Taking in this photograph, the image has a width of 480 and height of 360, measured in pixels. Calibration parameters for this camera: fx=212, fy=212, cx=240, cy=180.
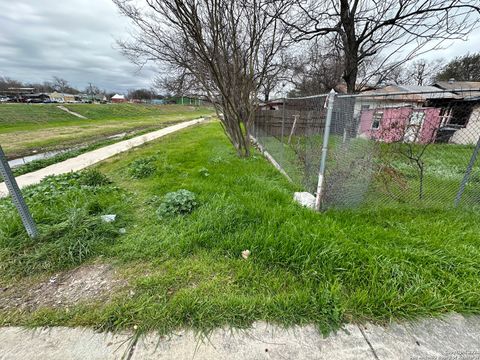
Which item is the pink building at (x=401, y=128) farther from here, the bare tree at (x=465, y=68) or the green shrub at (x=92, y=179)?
the bare tree at (x=465, y=68)

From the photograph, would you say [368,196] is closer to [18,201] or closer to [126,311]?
[126,311]

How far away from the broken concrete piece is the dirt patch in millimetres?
2583

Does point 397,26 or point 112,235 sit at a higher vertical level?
point 397,26

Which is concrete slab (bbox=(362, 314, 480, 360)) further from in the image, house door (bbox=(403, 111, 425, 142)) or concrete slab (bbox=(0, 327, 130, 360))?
house door (bbox=(403, 111, 425, 142))

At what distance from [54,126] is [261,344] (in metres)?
27.2

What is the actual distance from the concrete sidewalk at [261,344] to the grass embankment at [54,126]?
11.9 metres

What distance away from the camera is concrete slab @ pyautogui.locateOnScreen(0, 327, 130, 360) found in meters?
1.43

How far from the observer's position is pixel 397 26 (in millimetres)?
8688

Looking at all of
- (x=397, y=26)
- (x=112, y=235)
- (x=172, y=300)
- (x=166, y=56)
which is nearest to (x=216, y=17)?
(x=166, y=56)

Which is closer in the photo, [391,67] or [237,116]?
[237,116]

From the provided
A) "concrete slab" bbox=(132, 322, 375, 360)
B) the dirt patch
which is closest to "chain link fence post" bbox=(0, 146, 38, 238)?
the dirt patch

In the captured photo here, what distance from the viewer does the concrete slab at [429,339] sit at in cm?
145

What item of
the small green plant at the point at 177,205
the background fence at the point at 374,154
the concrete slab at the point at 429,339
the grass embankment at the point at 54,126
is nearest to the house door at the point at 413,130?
the background fence at the point at 374,154

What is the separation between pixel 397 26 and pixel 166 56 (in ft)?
30.5
